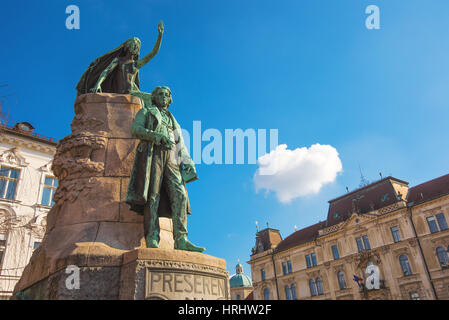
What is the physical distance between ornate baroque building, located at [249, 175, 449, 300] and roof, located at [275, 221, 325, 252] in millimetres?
222

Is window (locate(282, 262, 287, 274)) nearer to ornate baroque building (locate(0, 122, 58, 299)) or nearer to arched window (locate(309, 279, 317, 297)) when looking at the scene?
arched window (locate(309, 279, 317, 297))

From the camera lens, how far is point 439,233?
3641cm

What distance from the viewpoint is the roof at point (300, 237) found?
168 ft

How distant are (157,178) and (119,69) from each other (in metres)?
3.16

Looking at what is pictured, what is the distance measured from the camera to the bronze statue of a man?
14.9ft

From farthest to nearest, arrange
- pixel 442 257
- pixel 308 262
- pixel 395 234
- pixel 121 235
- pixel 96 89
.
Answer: pixel 308 262 → pixel 395 234 → pixel 442 257 → pixel 96 89 → pixel 121 235

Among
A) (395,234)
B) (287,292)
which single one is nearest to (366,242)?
(395,234)

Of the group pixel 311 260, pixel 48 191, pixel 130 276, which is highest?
pixel 48 191

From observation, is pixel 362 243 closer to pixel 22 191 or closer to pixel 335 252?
pixel 335 252

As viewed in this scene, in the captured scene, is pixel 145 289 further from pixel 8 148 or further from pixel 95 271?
pixel 8 148

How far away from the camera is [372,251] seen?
41.2 meters

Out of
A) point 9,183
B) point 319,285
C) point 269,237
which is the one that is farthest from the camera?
point 269,237
